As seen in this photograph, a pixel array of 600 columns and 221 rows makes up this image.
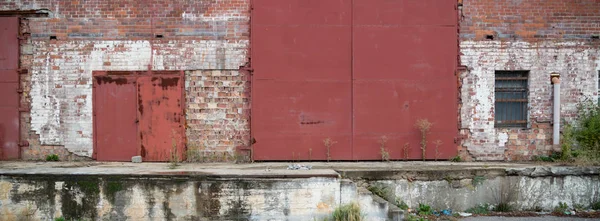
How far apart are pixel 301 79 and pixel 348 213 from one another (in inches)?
121

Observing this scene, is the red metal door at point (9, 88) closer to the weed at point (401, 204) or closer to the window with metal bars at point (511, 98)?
the weed at point (401, 204)

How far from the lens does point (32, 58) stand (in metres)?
8.14

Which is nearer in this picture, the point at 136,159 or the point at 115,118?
the point at 136,159

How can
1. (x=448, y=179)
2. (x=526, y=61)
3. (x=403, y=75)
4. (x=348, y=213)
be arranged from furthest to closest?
(x=526, y=61) → (x=403, y=75) → (x=448, y=179) → (x=348, y=213)

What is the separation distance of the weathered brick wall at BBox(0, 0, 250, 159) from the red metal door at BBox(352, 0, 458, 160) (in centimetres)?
241

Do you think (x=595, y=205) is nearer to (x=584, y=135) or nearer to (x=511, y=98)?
(x=584, y=135)

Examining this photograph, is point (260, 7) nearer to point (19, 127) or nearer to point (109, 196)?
point (109, 196)

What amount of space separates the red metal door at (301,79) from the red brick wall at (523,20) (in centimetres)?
260

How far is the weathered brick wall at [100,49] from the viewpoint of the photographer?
318 inches

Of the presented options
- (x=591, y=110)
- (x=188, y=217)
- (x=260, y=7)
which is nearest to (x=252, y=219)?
(x=188, y=217)

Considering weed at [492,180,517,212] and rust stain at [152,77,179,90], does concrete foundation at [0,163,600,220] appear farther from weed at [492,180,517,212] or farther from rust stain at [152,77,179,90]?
weed at [492,180,517,212]

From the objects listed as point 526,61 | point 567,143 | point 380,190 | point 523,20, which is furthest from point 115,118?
point 567,143

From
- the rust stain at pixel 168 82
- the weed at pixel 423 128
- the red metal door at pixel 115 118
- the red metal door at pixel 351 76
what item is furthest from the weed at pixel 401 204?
the red metal door at pixel 115 118

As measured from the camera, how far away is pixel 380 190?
7016 mm
